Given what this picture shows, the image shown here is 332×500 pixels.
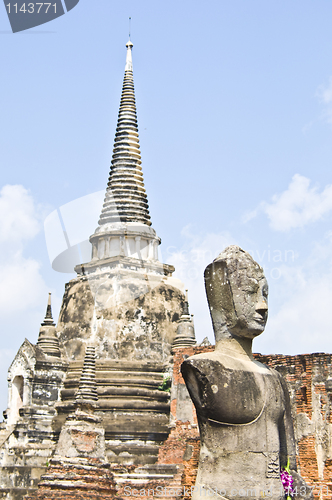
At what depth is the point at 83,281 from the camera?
27.0 meters

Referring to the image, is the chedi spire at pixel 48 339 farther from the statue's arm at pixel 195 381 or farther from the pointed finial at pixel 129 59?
the statue's arm at pixel 195 381

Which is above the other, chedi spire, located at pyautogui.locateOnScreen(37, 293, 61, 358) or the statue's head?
chedi spire, located at pyautogui.locateOnScreen(37, 293, 61, 358)

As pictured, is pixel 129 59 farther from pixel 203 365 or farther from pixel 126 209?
pixel 203 365

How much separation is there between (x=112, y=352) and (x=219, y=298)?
730 inches

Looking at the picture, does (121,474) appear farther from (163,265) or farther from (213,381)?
(213,381)

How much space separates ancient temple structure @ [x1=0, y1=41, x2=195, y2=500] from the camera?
23.3 meters

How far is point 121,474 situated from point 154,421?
2262mm

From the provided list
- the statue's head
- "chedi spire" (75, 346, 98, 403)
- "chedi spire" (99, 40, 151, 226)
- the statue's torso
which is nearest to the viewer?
the statue's torso

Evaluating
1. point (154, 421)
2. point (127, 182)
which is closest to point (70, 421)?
point (154, 421)

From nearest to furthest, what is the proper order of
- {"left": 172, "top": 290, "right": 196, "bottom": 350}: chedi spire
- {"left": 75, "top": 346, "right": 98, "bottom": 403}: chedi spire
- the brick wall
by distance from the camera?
the brick wall < {"left": 75, "top": 346, "right": 98, "bottom": 403}: chedi spire < {"left": 172, "top": 290, "right": 196, "bottom": 350}: chedi spire

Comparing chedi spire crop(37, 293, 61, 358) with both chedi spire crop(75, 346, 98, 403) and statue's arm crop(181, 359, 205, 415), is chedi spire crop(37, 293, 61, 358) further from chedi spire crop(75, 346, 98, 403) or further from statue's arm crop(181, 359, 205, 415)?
statue's arm crop(181, 359, 205, 415)

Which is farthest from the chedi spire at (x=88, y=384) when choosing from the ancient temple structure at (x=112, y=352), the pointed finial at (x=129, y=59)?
the pointed finial at (x=129, y=59)

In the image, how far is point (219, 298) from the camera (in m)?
6.88

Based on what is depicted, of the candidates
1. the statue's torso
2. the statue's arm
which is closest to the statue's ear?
the statue's torso
